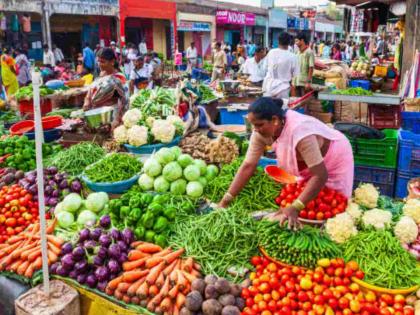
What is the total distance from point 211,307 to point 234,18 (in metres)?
30.8

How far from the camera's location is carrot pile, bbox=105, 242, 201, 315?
9.34ft

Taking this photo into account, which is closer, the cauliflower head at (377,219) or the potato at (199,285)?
the potato at (199,285)

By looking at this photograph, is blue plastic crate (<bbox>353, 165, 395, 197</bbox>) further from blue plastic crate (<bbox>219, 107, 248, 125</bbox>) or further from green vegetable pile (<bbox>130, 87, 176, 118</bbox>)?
blue plastic crate (<bbox>219, 107, 248, 125</bbox>)

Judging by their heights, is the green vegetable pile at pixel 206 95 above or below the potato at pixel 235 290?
above

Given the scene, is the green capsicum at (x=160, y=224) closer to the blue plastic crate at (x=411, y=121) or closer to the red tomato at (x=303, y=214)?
the red tomato at (x=303, y=214)

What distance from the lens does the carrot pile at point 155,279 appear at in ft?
9.34

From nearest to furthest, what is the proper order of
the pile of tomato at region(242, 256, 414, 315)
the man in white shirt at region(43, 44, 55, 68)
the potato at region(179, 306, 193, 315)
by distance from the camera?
1. the pile of tomato at region(242, 256, 414, 315)
2. the potato at region(179, 306, 193, 315)
3. the man in white shirt at region(43, 44, 55, 68)

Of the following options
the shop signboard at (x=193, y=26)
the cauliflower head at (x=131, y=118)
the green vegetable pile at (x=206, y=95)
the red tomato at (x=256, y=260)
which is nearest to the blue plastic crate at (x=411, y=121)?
the green vegetable pile at (x=206, y=95)

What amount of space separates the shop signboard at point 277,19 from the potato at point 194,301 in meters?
38.0

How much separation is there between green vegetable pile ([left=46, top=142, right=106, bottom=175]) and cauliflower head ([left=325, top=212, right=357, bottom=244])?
305 cm

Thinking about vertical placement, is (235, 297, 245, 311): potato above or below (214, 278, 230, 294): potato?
below

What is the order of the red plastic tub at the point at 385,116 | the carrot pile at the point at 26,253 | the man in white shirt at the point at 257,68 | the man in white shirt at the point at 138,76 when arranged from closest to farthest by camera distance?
the carrot pile at the point at 26,253 < the red plastic tub at the point at 385,116 < the man in white shirt at the point at 257,68 < the man in white shirt at the point at 138,76

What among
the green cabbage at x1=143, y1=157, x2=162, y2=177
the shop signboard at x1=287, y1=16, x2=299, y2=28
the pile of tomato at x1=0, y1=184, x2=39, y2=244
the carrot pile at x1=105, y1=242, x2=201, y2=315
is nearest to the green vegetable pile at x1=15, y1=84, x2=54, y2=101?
the pile of tomato at x1=0, y1=184, x2=39, y2=244

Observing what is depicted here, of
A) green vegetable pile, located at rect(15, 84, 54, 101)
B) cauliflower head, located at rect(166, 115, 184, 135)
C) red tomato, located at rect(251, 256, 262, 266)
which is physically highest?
green vegetable pile, located at rect(15, 84, 54, 101)
